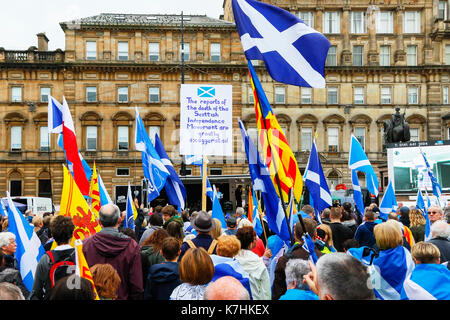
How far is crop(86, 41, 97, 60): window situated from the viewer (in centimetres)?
4259

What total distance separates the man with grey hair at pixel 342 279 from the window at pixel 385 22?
153ft

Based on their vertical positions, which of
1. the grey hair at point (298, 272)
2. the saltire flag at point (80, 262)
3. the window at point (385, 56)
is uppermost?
the window at point (385, 56)

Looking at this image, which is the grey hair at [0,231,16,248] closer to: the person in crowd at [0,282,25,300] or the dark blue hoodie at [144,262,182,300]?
the dark blue hoodie at [144,262,182,300]

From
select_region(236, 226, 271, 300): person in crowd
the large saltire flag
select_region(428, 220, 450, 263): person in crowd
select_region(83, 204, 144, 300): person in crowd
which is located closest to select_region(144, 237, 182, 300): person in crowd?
select_region(83, 204, 144, 300): person in crowd

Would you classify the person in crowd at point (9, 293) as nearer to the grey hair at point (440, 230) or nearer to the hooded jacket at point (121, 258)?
the hooded jacket at point (121, 258)

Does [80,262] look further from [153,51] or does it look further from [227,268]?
[153,51]

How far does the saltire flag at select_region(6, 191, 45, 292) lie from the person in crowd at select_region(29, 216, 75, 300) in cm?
78

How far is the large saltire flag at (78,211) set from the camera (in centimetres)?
737

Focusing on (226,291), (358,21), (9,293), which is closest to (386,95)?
(358,21)

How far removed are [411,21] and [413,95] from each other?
7.34 metres

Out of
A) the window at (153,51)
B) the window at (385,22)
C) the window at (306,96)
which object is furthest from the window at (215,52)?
the window at (385,22)
